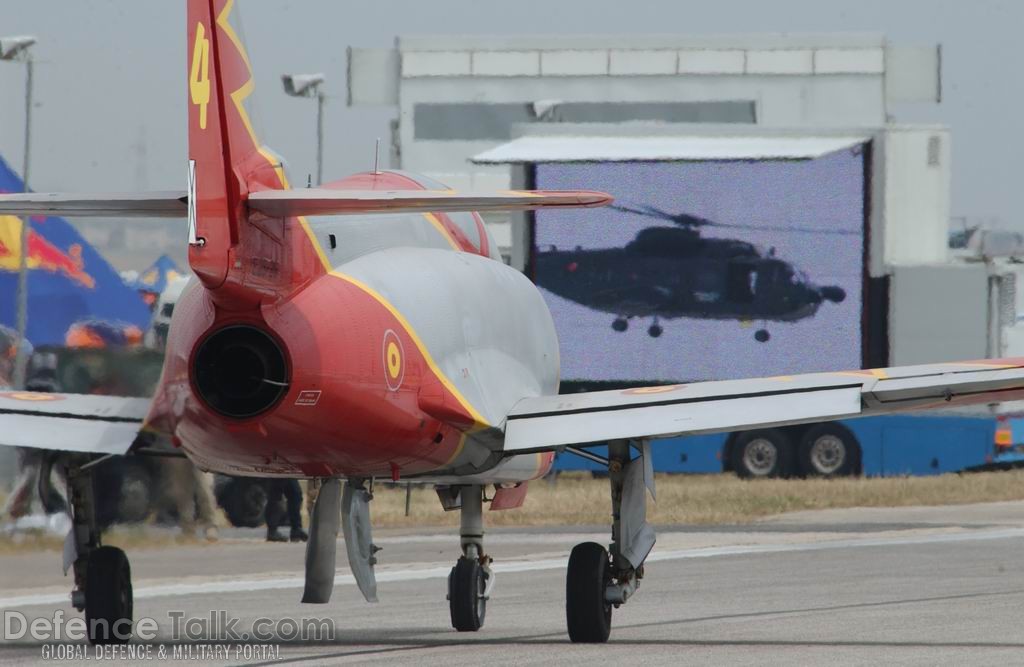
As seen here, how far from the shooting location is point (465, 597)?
17641 mm

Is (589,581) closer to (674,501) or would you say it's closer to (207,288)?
(207,288)

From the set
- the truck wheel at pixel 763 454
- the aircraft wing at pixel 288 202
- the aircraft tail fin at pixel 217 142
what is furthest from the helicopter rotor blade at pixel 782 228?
the aircraft tail fin at pixel 217 142

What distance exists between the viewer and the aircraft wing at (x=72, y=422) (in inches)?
613

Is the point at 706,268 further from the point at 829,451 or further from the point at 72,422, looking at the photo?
the point at 72,422

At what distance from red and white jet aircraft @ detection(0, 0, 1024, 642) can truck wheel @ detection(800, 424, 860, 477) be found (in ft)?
85.6

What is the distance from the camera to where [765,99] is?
75.6 meters

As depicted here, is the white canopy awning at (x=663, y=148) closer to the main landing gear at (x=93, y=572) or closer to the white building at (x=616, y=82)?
the white building at (x=616, y=82)

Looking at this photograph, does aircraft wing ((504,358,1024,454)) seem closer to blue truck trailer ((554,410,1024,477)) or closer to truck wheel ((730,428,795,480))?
blue truck trailer ((554,410,1024,477))

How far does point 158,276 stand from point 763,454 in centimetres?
2321

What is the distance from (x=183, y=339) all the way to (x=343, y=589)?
33.5 feet

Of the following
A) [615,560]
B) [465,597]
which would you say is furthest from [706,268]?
[615,560]

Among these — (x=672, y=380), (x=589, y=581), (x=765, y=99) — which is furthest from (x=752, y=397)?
(x=765, y=99)

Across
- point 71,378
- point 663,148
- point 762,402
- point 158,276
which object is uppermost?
point 663,148

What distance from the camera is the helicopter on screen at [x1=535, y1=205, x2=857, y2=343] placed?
4353 centimetres
